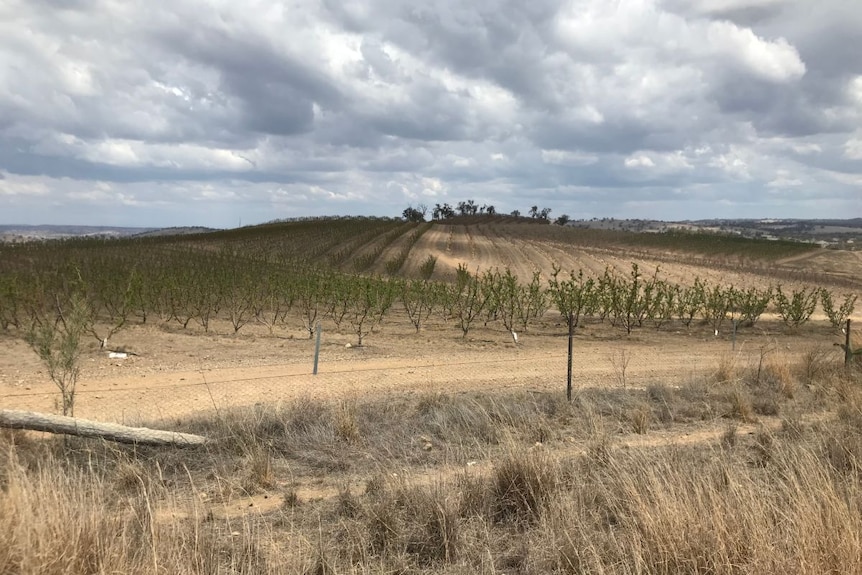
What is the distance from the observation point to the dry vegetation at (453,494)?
3.26 m

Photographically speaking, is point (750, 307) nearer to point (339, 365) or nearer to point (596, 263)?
point (339, 365)

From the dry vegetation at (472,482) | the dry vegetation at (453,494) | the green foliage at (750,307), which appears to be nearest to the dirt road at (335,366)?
the dry vegetation at (472,482)

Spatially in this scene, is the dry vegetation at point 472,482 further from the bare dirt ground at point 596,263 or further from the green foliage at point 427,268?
the bare dirt ground at point 596,263

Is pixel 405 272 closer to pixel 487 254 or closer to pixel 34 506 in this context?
pixel 487 254

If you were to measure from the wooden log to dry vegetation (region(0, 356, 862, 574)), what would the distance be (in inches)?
6.3

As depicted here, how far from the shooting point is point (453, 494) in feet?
14.7

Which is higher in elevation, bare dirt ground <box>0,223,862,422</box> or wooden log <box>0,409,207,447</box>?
wooden log <box>0,409,207,447</box>

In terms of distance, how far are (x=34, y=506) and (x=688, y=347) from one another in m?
17.0

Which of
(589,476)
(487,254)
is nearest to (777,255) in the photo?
(487,254)

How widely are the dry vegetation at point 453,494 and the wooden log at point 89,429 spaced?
161mm

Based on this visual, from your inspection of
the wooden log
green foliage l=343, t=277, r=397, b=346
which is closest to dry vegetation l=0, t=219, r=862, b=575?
the wooden log

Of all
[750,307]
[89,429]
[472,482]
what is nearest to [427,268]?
[750,307]

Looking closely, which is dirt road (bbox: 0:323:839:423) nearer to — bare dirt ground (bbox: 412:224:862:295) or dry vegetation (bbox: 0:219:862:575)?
dry vegetation (bbox: 0:219:862:575)

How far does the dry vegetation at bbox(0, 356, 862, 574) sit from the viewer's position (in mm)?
3258
